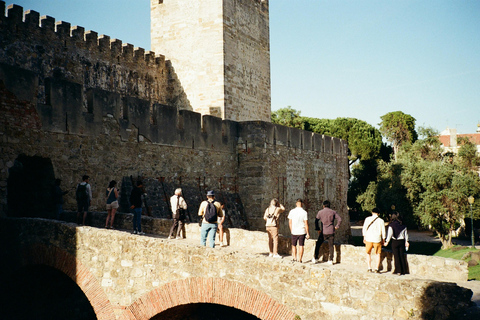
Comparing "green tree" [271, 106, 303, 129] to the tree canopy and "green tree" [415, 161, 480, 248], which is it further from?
"green tree" [415, 161, 480, 248]

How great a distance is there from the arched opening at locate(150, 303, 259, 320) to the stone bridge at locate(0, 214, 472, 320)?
0.03 meters

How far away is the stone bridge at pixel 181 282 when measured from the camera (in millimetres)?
5629

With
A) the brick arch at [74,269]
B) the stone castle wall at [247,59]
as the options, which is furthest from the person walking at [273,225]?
the stone castle wall at [247,59]

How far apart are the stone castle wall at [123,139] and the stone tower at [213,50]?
112 cm

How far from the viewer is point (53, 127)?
11.2 metres

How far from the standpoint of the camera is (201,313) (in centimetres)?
975

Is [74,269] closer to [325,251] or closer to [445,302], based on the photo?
[325,251]

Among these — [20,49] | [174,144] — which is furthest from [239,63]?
[20,49]

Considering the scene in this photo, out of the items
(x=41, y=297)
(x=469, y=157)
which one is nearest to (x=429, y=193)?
(x=469, y=157)

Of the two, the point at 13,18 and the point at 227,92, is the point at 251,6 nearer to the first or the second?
the point at 227,92

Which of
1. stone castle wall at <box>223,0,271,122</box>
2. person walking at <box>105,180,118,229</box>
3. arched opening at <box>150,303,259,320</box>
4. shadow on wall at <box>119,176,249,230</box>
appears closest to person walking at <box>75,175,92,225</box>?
person walking at <box>105,180,118,229</box>

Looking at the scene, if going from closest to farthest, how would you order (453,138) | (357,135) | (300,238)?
(300,238) < (357,135) < (453,138)

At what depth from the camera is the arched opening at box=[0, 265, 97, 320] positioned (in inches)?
385

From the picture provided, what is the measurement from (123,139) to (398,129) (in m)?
40.2
